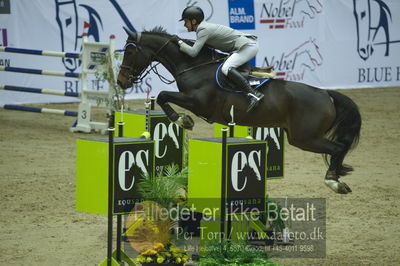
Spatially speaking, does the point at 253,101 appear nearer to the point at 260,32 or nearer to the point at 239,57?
the point at 239,57

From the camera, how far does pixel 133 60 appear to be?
766 cm

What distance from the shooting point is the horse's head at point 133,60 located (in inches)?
301

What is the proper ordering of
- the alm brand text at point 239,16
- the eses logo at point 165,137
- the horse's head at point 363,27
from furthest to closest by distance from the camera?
1. the horse's head at point 363,27
2. the alm brand text at point 239,16
3. the eses logo at point 165,137

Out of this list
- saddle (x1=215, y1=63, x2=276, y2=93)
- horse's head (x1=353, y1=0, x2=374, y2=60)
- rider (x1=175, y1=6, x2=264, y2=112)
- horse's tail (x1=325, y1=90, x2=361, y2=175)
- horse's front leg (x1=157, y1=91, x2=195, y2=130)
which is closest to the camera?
horse's front leg (x1=157, y1=91, x2=195, y2=130)

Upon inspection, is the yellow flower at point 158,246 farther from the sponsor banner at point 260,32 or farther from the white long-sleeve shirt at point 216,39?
the sponsor banner at point 260,32

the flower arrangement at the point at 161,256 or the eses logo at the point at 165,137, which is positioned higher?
the eses logo at the point at 165,137

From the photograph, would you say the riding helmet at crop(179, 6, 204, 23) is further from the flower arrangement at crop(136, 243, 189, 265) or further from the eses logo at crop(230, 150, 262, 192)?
the flower arrangement at crop(136, 243, 189, 265)

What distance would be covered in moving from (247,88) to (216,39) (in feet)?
2.00

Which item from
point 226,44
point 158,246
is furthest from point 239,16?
point 158,246

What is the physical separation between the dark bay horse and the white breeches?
196mm

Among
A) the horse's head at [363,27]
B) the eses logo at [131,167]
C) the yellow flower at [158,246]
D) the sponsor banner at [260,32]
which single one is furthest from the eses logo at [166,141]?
the horse's head at [363,27]

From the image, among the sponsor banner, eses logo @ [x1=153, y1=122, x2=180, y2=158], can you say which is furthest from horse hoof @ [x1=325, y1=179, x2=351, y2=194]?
the sponsor banner

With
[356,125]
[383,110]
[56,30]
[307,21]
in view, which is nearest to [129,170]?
[356,125]

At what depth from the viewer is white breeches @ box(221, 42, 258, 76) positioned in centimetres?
737
